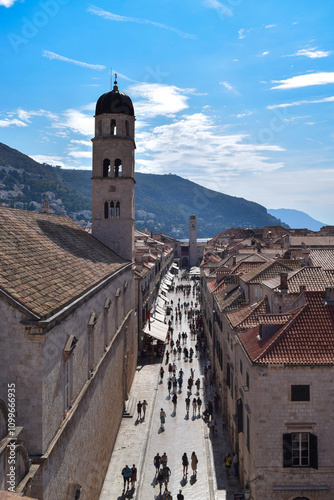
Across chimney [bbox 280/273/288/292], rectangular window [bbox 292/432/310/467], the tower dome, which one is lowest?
rectangular window [bbox 292/432/310/467]

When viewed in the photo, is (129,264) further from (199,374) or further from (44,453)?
(44,453)

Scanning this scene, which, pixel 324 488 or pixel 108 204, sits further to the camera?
pixel 108 204

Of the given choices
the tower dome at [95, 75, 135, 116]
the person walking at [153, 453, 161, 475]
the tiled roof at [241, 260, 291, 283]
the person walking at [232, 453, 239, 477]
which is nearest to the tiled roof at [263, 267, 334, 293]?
the tiled roof at [241, 260, 291, 283]

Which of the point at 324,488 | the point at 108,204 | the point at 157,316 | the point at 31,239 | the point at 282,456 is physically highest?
the point at 108,204

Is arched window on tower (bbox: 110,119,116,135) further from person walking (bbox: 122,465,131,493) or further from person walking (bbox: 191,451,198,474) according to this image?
person walking (bbox: 122,465,131,493)

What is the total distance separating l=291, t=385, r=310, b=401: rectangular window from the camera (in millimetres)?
17891

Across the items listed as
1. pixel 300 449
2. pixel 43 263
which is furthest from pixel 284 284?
pixel 43 263

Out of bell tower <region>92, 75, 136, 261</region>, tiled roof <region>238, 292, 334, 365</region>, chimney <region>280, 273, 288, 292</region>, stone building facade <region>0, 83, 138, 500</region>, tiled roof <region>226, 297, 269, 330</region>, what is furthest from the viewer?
bell tower <region>92, 75, 136, 261</region>

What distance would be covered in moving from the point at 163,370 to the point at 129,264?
10630 mm

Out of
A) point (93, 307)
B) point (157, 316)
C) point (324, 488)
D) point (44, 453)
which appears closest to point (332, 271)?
point (324, 488)

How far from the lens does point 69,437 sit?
1445 cm

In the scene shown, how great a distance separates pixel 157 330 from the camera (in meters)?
46.5

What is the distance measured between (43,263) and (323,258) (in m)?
27.4

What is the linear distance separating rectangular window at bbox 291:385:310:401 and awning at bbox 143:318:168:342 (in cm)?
2616
